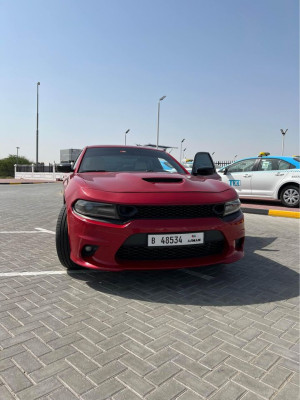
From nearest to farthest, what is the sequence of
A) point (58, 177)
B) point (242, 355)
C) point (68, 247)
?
point (242, 355)
point (68, 247)
point (58, 177)

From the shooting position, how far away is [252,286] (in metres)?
3.09

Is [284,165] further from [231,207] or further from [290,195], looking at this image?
[231,207]

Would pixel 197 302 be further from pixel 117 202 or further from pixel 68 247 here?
pixel 68 247

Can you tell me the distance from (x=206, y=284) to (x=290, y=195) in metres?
7.13

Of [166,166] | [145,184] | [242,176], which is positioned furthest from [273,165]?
[145,184]

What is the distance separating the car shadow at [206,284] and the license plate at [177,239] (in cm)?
49

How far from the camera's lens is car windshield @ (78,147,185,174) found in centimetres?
398

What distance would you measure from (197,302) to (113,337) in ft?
2.85

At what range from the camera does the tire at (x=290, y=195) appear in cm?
903

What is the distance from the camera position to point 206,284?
309 centimetres

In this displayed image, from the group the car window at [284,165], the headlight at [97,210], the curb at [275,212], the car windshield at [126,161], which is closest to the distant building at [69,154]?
the car window at [284,165]

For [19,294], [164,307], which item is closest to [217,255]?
[164,307]

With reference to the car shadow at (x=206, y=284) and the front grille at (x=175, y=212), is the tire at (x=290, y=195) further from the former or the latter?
the front grille at (x=175, y=212)

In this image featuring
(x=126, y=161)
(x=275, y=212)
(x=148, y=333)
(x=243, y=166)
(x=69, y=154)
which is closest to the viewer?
(x=148, y=333)
